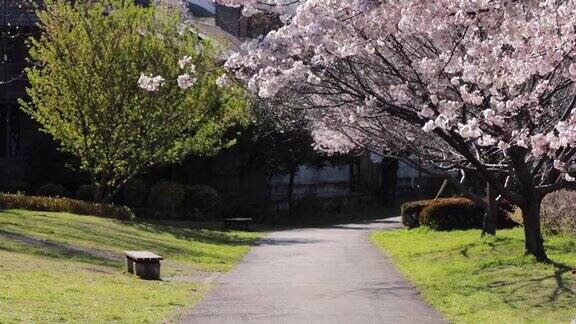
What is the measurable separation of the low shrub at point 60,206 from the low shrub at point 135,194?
22.3 feet

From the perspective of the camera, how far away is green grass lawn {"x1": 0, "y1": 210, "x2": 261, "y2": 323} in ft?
40.2

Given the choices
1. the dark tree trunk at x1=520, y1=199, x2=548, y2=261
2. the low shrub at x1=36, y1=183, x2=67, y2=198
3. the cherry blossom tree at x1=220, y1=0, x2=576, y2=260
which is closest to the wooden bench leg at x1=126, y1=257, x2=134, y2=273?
the cherry blossom tree at x1=220, y1=0, x2=576, y2=260

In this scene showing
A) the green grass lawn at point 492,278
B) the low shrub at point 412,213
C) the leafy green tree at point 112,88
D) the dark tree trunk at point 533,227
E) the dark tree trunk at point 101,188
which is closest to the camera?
the green grass lawn at point 492,278

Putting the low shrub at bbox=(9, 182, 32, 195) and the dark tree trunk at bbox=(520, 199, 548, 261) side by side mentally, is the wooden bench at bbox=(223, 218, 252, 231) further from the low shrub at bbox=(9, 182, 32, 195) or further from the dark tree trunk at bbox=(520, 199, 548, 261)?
the dark tree trunk at bbox=(520, 199, 548, 261)

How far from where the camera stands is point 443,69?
1403cm

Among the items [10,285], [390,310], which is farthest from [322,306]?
[10,285]

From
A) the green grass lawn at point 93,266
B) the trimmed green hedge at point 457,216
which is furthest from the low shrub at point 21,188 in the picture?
the trimmed green hedge at point 457,216

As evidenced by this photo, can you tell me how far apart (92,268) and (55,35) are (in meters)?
16.3

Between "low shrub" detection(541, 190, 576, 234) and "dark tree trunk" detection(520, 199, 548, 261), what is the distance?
586 cm

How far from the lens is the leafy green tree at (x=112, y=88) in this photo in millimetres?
32031

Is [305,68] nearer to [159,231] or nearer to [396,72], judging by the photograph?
[396,72]

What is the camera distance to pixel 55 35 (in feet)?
107

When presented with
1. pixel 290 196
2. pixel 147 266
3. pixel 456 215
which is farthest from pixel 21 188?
pixel 147 266

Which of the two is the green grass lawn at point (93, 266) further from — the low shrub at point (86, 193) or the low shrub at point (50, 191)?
the low shrub at point (50, 191)
